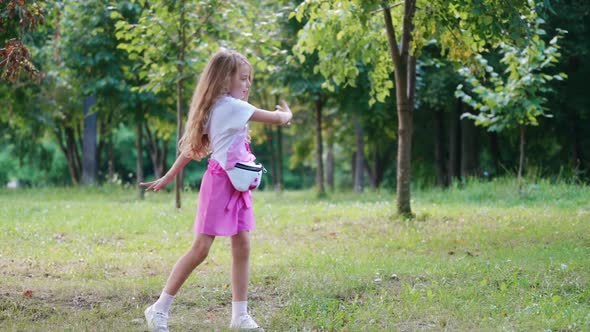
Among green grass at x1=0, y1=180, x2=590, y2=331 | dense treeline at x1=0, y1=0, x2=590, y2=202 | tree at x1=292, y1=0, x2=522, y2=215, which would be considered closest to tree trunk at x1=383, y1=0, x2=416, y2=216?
tree at x1=292, y1=0, x2=522, y2=215

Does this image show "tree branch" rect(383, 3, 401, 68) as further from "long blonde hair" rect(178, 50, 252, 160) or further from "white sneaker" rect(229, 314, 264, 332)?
"white sneaker" rect(229, 314, 264, 332)

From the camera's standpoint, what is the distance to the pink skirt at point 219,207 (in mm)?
5305

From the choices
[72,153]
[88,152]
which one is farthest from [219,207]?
[72,153]

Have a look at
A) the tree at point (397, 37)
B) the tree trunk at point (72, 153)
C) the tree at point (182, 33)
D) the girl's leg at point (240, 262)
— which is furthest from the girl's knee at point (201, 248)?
the tree trunk at point (72, 153)

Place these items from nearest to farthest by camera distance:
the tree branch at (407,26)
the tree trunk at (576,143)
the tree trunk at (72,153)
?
the tree branch at (407,26) → the tree trunk at (576,143) → the tree trunk at (72,153)

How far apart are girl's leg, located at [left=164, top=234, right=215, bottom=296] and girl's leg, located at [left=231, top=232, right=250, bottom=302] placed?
0.22 metres

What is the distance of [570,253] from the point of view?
855 centimetres

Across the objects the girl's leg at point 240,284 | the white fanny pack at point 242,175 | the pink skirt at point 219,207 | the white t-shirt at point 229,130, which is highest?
the white t-shirt at point 229,130

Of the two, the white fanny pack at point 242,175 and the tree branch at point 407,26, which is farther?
the tree branch at point 407,26

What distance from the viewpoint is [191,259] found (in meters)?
5.37

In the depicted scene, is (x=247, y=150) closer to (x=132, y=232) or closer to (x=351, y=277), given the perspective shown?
(x=351, y=277)

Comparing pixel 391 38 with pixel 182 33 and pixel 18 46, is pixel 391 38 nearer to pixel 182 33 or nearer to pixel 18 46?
pixel 182 33

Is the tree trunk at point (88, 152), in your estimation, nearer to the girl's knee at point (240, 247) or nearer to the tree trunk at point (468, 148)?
the tree trunk at point (468, 148)

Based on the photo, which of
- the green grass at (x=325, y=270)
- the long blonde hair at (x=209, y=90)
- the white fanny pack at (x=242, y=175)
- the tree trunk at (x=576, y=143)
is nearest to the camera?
the white fanny pack at (x=242, y=175)
